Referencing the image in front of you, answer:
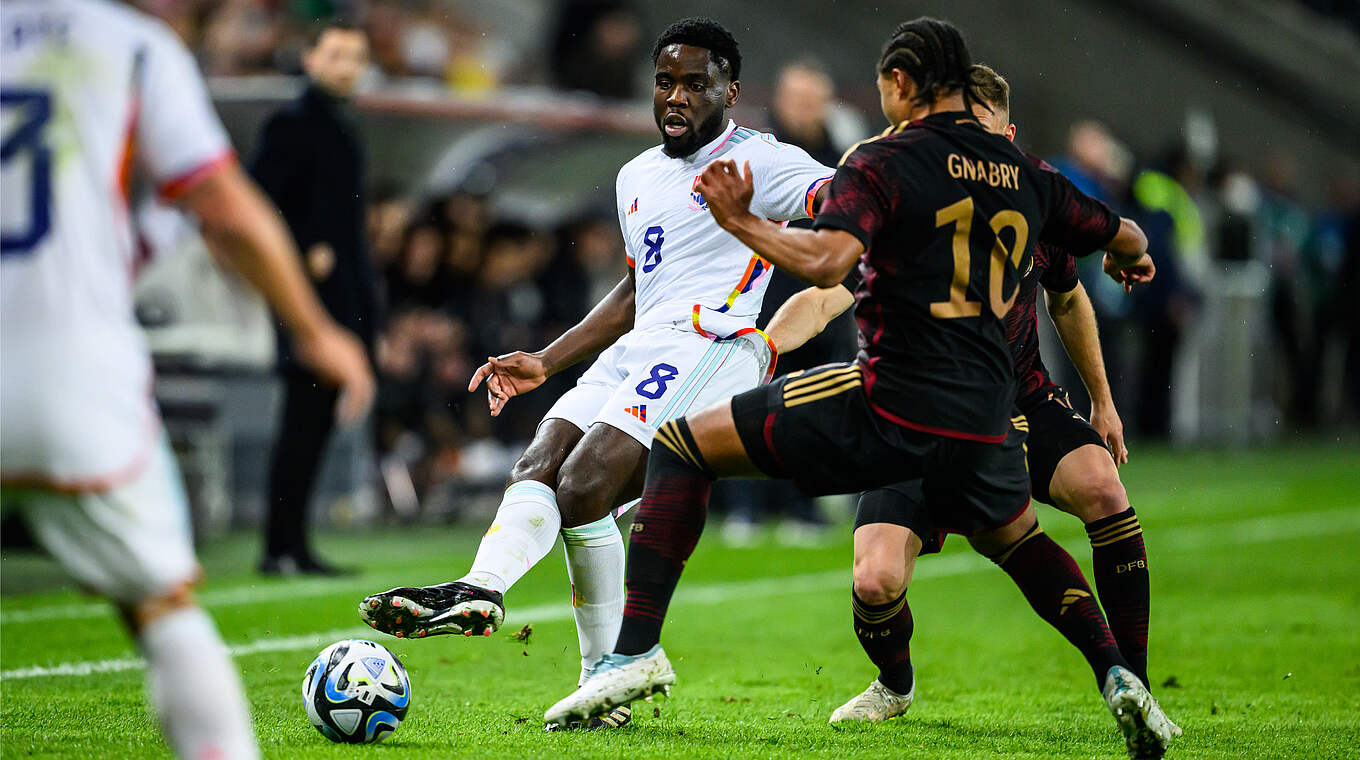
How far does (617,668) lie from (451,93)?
8911 millimetres

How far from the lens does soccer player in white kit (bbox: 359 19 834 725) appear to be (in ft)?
16.9

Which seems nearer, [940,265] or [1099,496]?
[940,265]

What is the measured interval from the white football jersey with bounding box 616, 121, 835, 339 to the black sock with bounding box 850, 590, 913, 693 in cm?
100

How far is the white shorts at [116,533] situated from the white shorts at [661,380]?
2.13 m

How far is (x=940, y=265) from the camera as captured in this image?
444 cm

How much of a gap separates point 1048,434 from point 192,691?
3.00m

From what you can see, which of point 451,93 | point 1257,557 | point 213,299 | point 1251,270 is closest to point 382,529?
point 213,299

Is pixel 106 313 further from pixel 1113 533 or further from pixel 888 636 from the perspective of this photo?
pixel 1113 533

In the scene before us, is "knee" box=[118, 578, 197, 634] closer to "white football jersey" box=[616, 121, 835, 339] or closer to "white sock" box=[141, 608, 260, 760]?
"white sock" box=[141, 608, 260, 760]

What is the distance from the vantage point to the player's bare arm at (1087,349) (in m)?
5.52

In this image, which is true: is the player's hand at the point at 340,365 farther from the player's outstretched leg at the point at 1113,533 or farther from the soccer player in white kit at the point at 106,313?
the player's outstretched leg at the point at 1113,533

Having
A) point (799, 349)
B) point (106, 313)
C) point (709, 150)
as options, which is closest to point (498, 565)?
point (709, 150)

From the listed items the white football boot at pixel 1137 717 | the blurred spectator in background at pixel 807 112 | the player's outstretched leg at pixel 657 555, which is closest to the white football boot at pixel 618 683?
the player's outstretched leg at pixel 657 555

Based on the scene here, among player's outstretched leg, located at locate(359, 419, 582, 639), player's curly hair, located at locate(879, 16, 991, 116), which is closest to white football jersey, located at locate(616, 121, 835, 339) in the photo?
player's outstretched leg, located at locate(359, 419, 582, 639)
